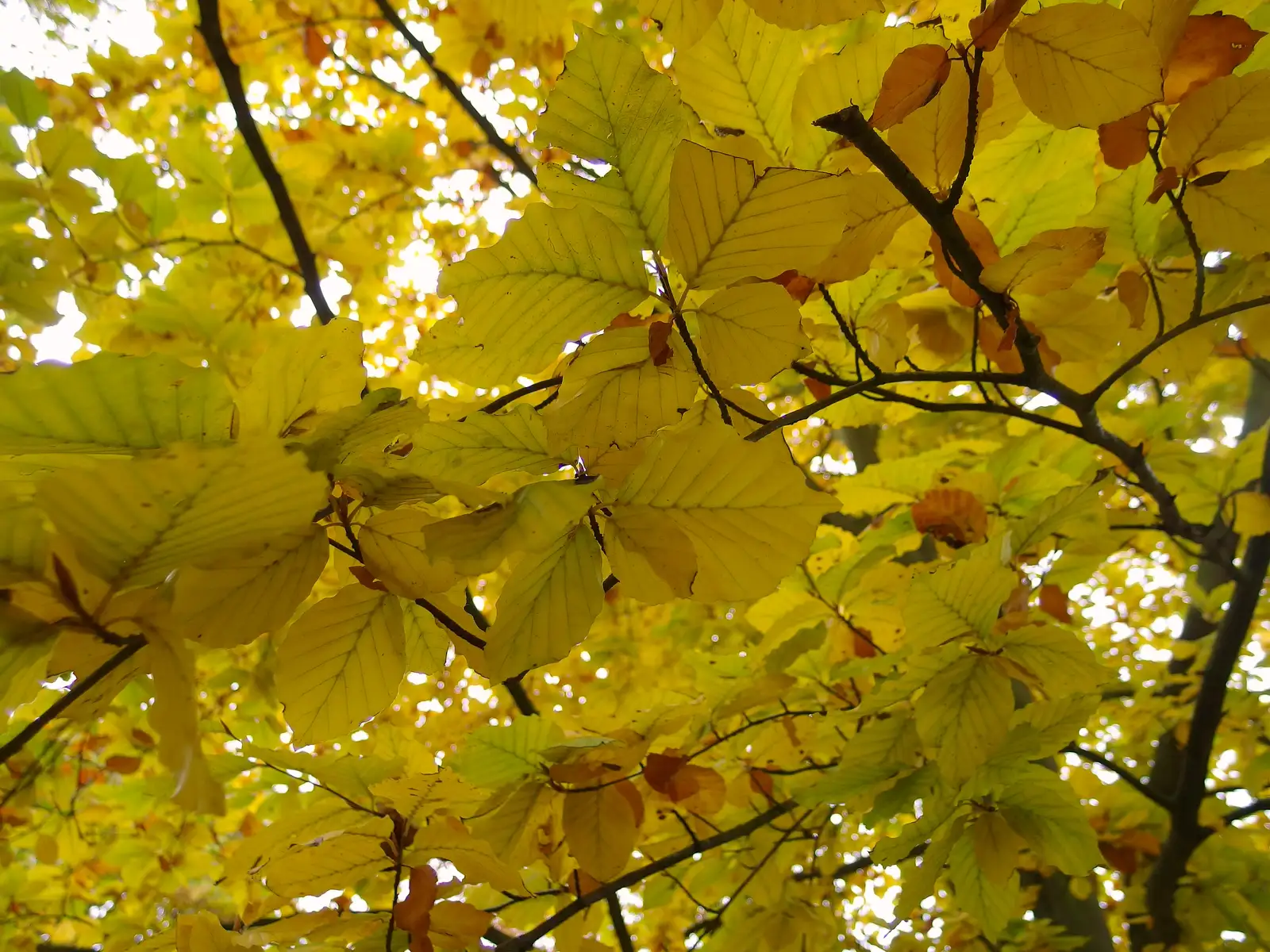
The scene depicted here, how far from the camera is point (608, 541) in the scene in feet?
1.26

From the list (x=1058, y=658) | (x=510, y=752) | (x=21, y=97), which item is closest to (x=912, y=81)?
(x=1058, y=658)

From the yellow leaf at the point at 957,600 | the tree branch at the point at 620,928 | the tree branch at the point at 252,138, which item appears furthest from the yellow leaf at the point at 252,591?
the tree branch at the point at 252,138

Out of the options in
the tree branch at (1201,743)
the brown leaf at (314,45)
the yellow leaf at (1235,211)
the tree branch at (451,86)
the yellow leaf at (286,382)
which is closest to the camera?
the yellow leaf at (286,382)

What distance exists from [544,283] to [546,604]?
168mm

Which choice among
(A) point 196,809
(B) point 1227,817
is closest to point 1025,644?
(A) point 196,809

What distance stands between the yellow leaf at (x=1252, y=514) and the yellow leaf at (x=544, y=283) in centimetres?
105

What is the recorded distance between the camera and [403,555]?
41 centimetres

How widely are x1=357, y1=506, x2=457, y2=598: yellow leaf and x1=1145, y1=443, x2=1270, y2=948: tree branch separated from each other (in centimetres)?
124

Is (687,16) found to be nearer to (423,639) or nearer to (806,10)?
(806,10)

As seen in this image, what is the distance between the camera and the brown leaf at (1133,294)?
64cm

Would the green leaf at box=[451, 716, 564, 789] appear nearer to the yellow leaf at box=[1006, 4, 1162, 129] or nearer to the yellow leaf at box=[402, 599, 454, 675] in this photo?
the yellow leaf at box=[402, 599, 454, 675]

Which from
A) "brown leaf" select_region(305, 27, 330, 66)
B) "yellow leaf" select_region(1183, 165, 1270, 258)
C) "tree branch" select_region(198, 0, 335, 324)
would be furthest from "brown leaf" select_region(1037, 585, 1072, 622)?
"brown leaf" select_region(305, 27, 330, 66)

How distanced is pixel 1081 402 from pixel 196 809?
0.70 metres

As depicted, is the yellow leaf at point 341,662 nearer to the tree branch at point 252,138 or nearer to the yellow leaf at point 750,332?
the yellow leaf at point 750,332
